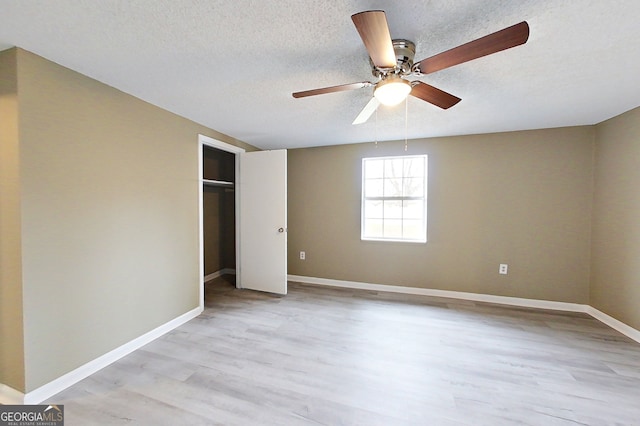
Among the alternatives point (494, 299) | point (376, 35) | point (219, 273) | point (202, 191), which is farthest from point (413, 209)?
point (219, 273)

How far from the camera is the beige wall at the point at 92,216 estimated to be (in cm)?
157

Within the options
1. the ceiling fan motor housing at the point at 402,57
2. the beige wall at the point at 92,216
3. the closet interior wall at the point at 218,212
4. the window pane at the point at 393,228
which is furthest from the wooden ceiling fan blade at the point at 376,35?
the closet interior wall at the point at 218,212

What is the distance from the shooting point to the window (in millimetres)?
3604

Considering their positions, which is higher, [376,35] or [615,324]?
[376,35]

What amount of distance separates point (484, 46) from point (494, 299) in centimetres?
329

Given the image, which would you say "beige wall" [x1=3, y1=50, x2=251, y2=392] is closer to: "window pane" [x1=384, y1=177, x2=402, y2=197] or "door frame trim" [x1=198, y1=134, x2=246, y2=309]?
"door frame trim" [x1=198, y1=134, x2=246, y2=309]

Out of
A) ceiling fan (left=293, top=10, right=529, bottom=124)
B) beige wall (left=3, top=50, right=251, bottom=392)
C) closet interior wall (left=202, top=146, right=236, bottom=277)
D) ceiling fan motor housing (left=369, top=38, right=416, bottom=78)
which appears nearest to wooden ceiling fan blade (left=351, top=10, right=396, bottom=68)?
ceiling fan (left=293, top=10, right=529, bottom=124)

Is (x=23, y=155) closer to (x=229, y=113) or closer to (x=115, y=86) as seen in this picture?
(x=115, y=86)

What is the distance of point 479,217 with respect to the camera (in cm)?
330

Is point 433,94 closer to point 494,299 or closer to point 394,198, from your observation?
point 394,198

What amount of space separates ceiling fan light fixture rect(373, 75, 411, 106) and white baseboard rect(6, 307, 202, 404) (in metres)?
2.88

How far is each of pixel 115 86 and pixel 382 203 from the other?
131 inches

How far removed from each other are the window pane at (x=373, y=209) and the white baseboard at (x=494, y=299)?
106cm

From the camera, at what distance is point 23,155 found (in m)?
1.52
